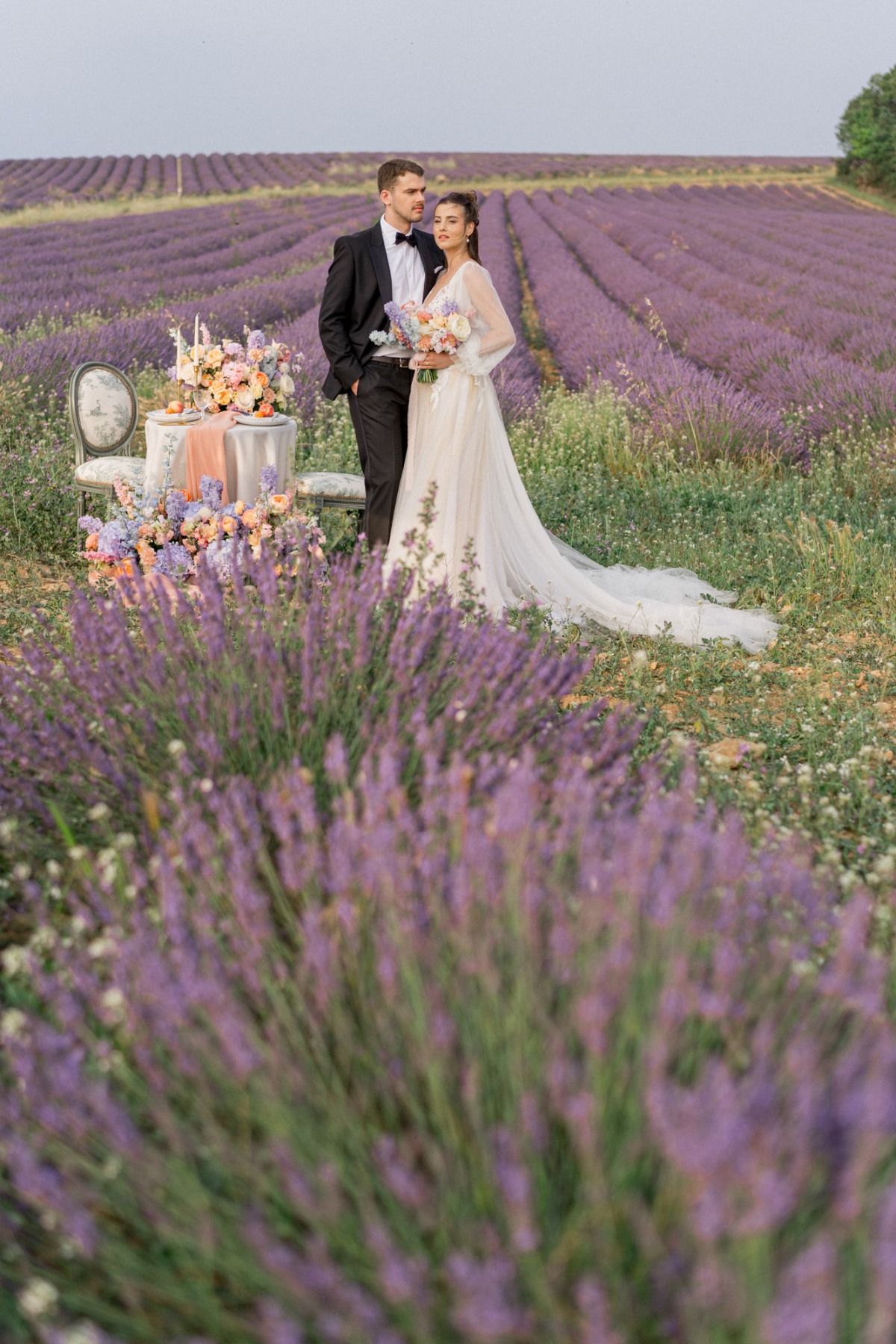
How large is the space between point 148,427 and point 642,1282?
4.50 m

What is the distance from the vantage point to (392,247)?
4422mm

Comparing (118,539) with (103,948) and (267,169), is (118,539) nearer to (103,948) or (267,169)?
(103,948)

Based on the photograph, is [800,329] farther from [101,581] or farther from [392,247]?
[101,581]

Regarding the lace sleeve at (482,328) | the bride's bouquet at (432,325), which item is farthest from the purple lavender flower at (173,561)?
the lace sleeve at (482,328)

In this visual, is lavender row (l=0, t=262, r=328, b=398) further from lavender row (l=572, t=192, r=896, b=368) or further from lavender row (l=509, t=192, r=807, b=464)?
lavender row (l=572, t=192, r=896, b=368)

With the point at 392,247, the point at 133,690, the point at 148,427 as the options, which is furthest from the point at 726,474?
the point at 133,690

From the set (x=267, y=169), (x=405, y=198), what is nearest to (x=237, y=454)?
(x=405, y=198)

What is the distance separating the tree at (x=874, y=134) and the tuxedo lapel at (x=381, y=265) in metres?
39.4

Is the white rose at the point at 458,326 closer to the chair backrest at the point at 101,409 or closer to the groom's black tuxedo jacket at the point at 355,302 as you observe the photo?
the groom's black tuxedo jacket at the point at 355,302

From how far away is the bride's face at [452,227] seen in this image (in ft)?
13.0

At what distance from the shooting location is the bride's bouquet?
158 inches

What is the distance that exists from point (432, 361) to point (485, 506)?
2.09 feet

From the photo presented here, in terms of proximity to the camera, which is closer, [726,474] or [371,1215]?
[371,1215]

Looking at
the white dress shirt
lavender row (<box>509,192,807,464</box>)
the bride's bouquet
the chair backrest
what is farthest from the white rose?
lavender row (<box>509,192,807,464</box>)
